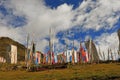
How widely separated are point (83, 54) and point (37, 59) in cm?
1892

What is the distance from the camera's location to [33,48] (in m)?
102

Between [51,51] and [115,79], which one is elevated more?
[51,51]

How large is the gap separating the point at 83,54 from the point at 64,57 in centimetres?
1657

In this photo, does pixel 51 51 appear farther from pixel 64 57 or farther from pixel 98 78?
pixel 98 78

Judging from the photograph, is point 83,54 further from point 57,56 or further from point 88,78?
point 88,78

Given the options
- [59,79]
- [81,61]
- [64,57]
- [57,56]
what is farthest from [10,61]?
[59,79]

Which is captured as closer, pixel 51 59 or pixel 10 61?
pixel 51 59

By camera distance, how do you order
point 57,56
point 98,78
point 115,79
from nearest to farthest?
point 115,79, point 98,78, point 57,56

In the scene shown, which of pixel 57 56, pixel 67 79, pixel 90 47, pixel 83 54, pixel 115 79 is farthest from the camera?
pixel 57 56

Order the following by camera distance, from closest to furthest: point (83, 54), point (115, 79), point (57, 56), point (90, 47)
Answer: point (115, 79) → point (83, 54) → point (90, 47) → point (57, 56)

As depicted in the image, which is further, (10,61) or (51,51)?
(10,61)

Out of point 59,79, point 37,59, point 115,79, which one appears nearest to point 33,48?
point 37,59

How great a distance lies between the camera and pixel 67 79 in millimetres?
48031

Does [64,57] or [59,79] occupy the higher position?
[64,57]
